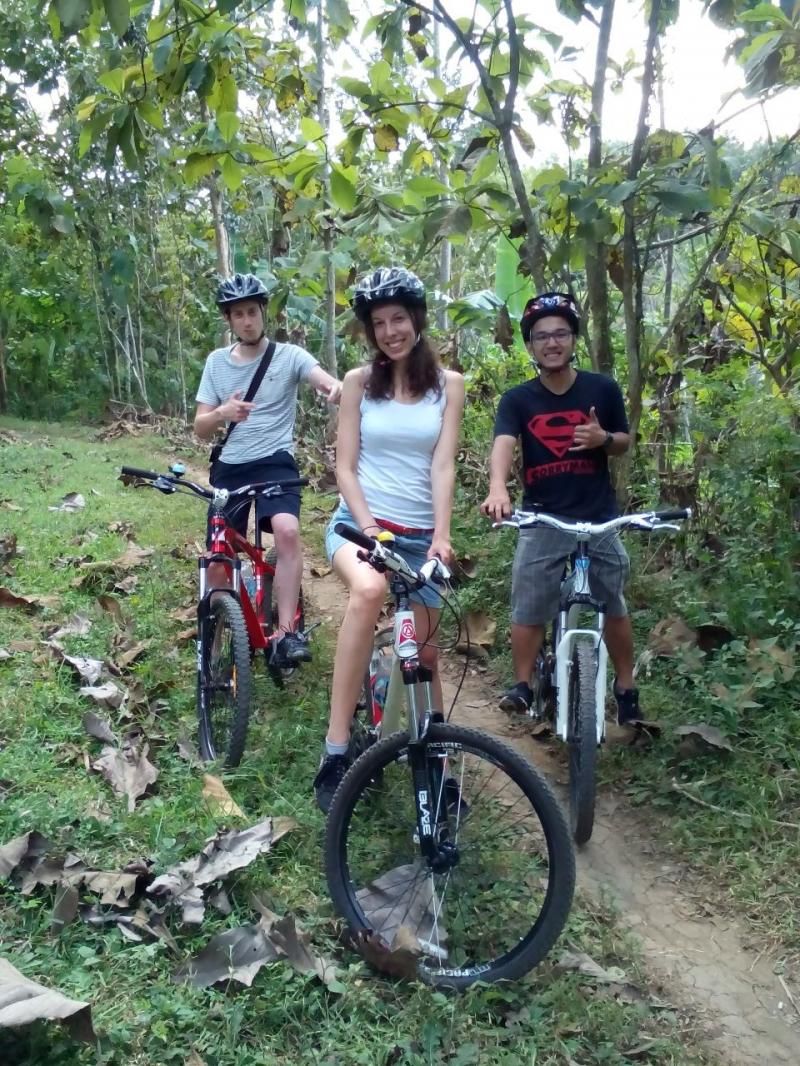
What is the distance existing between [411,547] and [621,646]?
1365 mm

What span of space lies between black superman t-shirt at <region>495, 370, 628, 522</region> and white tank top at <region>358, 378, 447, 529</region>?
0.73 meters

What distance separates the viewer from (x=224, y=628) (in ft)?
13.8

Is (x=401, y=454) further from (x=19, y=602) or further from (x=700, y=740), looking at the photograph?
(x=19, y=602)

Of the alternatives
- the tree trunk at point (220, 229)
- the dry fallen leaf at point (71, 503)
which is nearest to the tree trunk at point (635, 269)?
the dry fallen leaf at point (71, 503)

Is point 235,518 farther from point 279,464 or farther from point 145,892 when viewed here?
point 145,892

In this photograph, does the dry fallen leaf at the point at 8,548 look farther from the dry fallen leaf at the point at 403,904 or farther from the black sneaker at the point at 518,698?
the dry fallen leaf at the point at 403,904

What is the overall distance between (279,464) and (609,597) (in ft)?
6.12

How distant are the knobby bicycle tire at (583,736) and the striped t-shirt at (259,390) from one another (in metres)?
2.03

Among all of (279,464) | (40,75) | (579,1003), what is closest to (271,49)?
(279,464)

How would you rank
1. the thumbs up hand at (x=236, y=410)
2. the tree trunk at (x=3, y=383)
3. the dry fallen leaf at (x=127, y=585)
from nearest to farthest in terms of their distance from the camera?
the thumbs up hand at (x=236, y=410) → the dry fallen leaf at (x=127, y=585) → the tree trunk at (x=3, y=383)

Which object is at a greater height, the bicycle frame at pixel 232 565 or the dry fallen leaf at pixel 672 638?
the bicycle frame at pixel 232 565

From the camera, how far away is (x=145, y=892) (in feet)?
9.52

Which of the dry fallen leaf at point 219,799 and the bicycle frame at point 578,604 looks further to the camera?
the bicycle frame at point 578,604

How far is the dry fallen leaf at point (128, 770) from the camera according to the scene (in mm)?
3572
